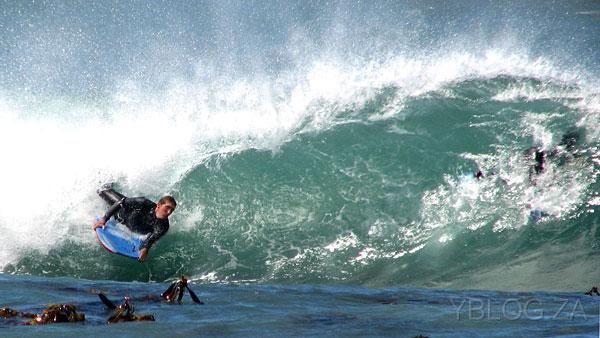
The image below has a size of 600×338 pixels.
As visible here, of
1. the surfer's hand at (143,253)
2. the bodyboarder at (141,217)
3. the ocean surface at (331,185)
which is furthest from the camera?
the bodyboarder at (141,217)

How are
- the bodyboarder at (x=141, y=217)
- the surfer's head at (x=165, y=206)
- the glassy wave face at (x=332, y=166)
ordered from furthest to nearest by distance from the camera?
the glassy wave face at (x=332, y=166)
the bodyboarder at (x=141, y=217)
the surfer's head at (x=165, y=206)

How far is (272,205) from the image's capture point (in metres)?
17.4

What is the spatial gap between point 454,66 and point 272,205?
6628mm

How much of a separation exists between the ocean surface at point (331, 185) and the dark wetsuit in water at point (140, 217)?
94 cm

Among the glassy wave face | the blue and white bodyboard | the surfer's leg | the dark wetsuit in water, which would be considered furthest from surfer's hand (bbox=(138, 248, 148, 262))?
the surfer's leg

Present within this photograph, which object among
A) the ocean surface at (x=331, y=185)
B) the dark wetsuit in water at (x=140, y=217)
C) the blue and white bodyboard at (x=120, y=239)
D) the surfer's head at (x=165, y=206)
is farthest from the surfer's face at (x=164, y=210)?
the ocean surface at (x=331, y=185)

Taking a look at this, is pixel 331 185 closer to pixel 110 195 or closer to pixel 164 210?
pixel 164 210

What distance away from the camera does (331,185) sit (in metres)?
17.9

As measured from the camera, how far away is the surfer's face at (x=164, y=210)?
47.9ft

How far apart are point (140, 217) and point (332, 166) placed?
4.98 metres

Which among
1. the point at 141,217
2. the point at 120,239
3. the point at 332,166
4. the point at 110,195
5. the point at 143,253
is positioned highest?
the point at 332,166

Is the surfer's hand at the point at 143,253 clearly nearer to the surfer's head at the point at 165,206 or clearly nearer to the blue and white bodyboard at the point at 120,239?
the blue and white bodyboard at the point at 120,239

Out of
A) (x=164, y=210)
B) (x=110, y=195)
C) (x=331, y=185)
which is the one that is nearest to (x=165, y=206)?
(x=164, y=210)

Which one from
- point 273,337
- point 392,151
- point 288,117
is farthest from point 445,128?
point 273,337
